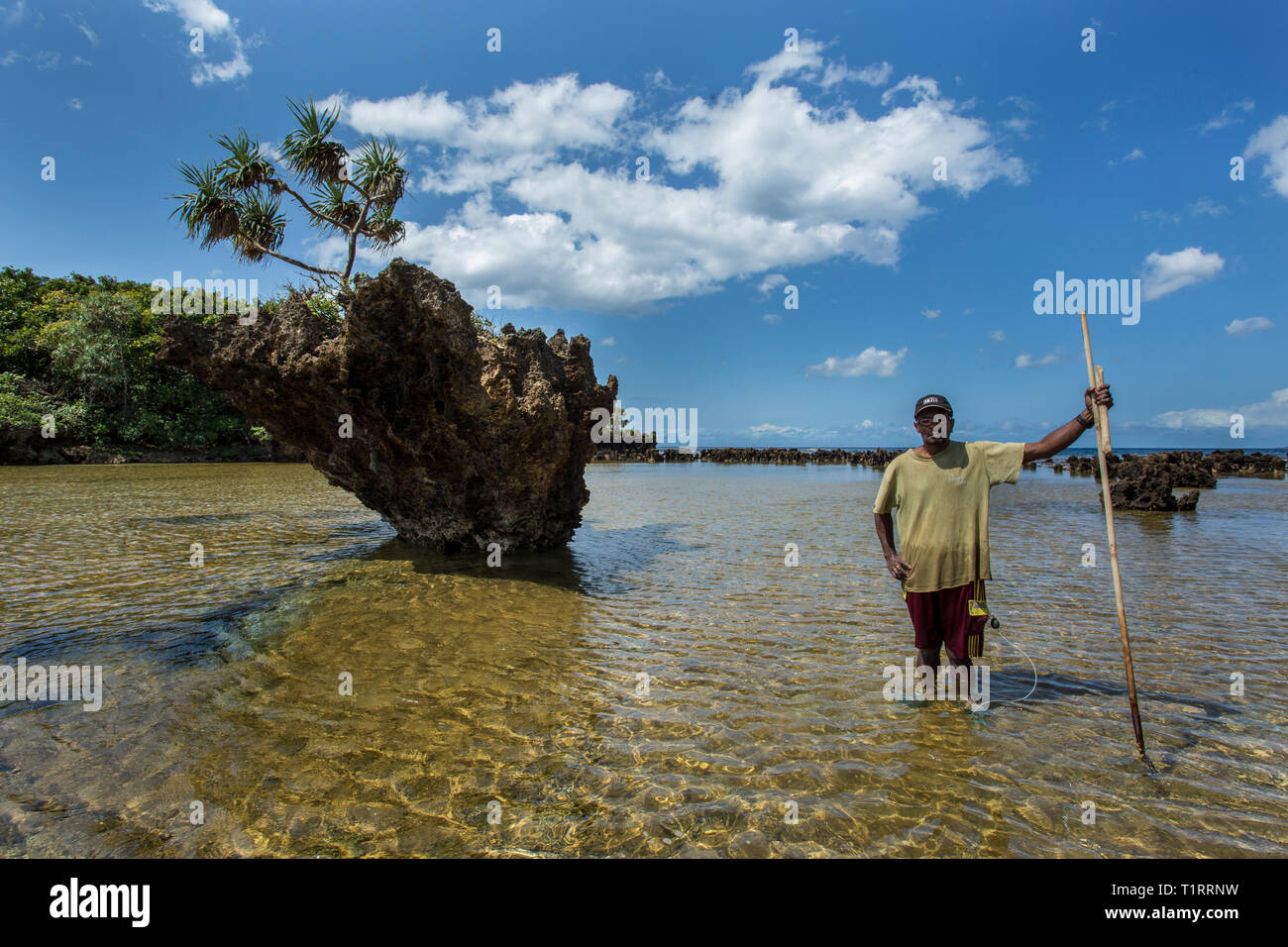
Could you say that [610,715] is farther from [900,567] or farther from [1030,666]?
[1030,666]

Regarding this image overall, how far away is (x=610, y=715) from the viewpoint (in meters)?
5.04

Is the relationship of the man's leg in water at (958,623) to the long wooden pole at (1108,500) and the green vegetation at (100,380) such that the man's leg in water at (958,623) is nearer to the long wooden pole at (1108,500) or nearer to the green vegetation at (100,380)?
the long wooden pole at (1108,500)

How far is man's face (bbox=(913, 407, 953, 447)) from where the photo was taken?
4.92m

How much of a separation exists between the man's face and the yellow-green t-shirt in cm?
13

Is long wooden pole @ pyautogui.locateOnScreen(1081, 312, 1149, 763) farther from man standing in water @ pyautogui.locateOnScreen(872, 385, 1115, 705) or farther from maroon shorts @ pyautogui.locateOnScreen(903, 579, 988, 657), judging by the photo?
maroon shorts @ pyautogui.locateOnScreen(903, 579, 988, 657)

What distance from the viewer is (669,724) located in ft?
15.9

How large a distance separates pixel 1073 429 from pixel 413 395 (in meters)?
9.55

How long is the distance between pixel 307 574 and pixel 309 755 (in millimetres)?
6478

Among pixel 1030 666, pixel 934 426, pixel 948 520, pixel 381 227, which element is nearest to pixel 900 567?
pixel 948 520

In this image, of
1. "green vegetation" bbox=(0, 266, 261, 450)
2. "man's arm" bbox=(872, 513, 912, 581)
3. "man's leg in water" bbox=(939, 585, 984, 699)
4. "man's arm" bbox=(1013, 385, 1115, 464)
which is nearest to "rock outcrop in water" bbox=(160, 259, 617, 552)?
"man's arm" bbox=(872, 513, 912, 581)

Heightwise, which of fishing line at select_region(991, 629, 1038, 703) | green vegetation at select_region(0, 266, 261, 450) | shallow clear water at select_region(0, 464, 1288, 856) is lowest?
fishing line at select_region(991, 629, 1038, 703)

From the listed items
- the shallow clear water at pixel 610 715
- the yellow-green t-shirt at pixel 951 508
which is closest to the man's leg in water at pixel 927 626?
the yellow-green t-shirt at pixel 951 508

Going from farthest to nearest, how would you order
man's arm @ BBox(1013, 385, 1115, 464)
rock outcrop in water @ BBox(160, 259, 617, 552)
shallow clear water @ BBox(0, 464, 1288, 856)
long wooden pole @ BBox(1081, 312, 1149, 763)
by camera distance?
rock outcrop in water @ BBox(160, 259, 617, 552), man's arm @ BBox(1013, 385, 1115, 464), long wooden pole @ BBox(1081, 312, 1149, 763), shallow clear water @ BBox(0, 464, 1288, 856)

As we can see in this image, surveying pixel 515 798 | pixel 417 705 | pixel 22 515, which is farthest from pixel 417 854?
pixel 22 515
